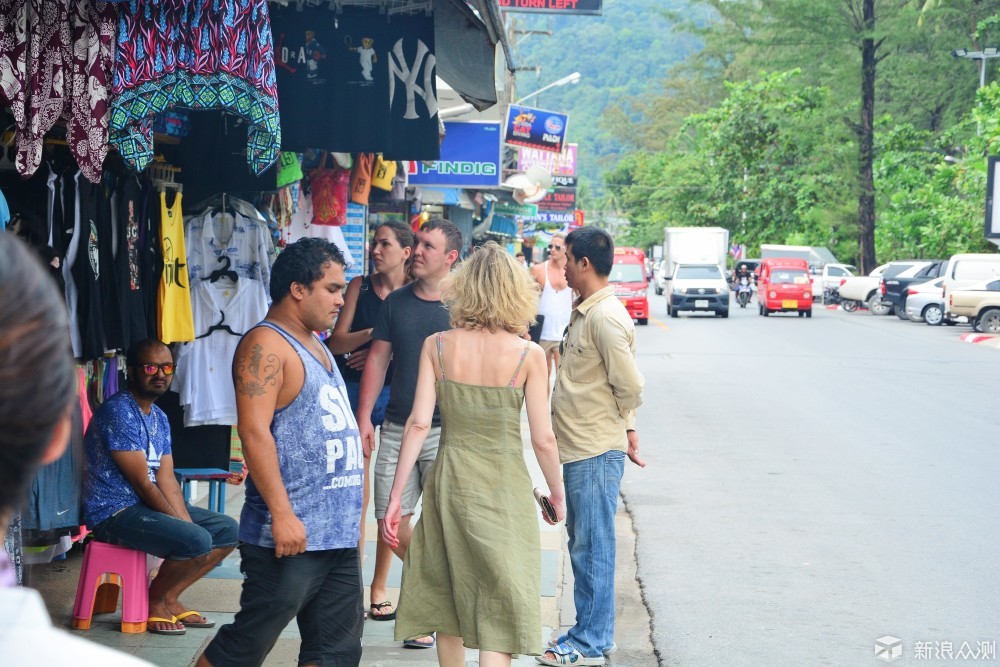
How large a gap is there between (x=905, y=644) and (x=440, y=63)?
395 centimetres

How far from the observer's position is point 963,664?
5.34 m

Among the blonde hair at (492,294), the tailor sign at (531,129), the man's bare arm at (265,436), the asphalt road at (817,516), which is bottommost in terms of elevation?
the asphalt road at (817,516)

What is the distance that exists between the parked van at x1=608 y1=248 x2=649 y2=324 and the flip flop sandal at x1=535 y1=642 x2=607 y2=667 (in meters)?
26.0

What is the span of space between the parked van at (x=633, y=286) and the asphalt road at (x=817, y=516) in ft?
44.4

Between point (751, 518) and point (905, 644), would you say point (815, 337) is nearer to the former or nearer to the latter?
point (751, 518)

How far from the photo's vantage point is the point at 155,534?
5.37m

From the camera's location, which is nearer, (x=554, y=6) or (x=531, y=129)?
(x=554, y=6)

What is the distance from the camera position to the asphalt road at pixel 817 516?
19.2 feet

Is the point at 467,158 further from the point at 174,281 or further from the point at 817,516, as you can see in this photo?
the point at 174,281

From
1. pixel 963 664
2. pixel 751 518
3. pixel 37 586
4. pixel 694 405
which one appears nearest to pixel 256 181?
pixel 37 586

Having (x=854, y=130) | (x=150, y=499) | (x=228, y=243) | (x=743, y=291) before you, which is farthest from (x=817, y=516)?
(x=854, y=130)

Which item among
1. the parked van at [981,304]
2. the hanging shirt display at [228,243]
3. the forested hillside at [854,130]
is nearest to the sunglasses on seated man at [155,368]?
the hanging shirt display at [228,243]

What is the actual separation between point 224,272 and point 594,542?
123 inches

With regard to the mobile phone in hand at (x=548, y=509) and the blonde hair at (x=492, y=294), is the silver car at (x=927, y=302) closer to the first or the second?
the mobile phone in hand at (x=548, y=509)
